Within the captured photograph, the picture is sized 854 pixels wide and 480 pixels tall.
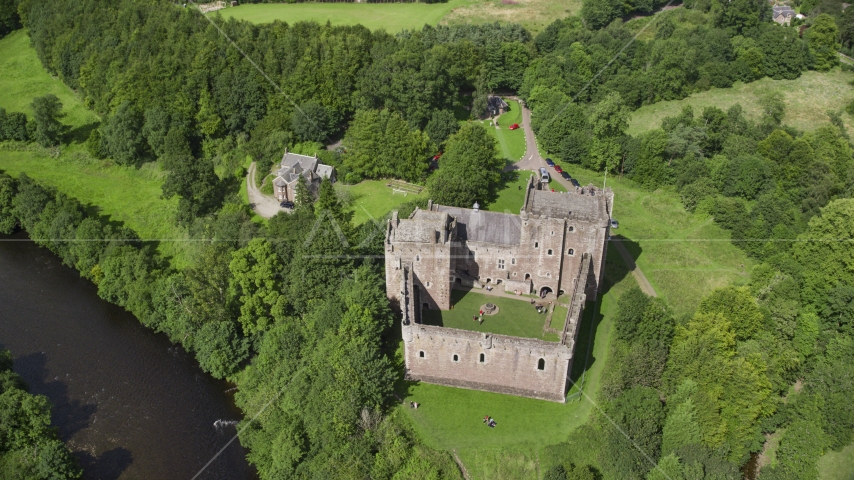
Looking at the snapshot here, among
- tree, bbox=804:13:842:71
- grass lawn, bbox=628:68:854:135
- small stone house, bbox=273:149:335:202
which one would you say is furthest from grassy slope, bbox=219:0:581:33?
small stone house, bbox=273:149:335:202

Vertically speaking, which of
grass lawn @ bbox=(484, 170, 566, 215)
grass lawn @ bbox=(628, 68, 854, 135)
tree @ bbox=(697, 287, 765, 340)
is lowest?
grass lawn @ bbox=(484, 170, 566, 215)

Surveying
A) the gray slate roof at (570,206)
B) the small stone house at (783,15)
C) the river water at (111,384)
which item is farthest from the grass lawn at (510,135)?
the small stone house at (783,15)

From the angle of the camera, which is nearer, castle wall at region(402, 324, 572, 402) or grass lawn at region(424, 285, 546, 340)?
castle wall at region(402, 324, 572, 402)

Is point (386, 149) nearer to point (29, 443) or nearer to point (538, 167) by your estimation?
point (538, 167)

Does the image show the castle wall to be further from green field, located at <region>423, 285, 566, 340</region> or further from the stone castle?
green field, located at <region>423, 285, 566, 340</region>

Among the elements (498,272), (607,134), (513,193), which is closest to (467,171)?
(513,193)

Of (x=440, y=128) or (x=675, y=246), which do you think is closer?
(x=675, y=246)

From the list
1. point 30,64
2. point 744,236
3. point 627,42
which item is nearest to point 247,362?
point 744,236

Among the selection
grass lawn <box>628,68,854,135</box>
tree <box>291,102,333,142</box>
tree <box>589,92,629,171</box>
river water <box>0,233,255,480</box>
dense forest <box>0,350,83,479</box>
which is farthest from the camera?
grass lawn <box>628,68,854,135</box>
